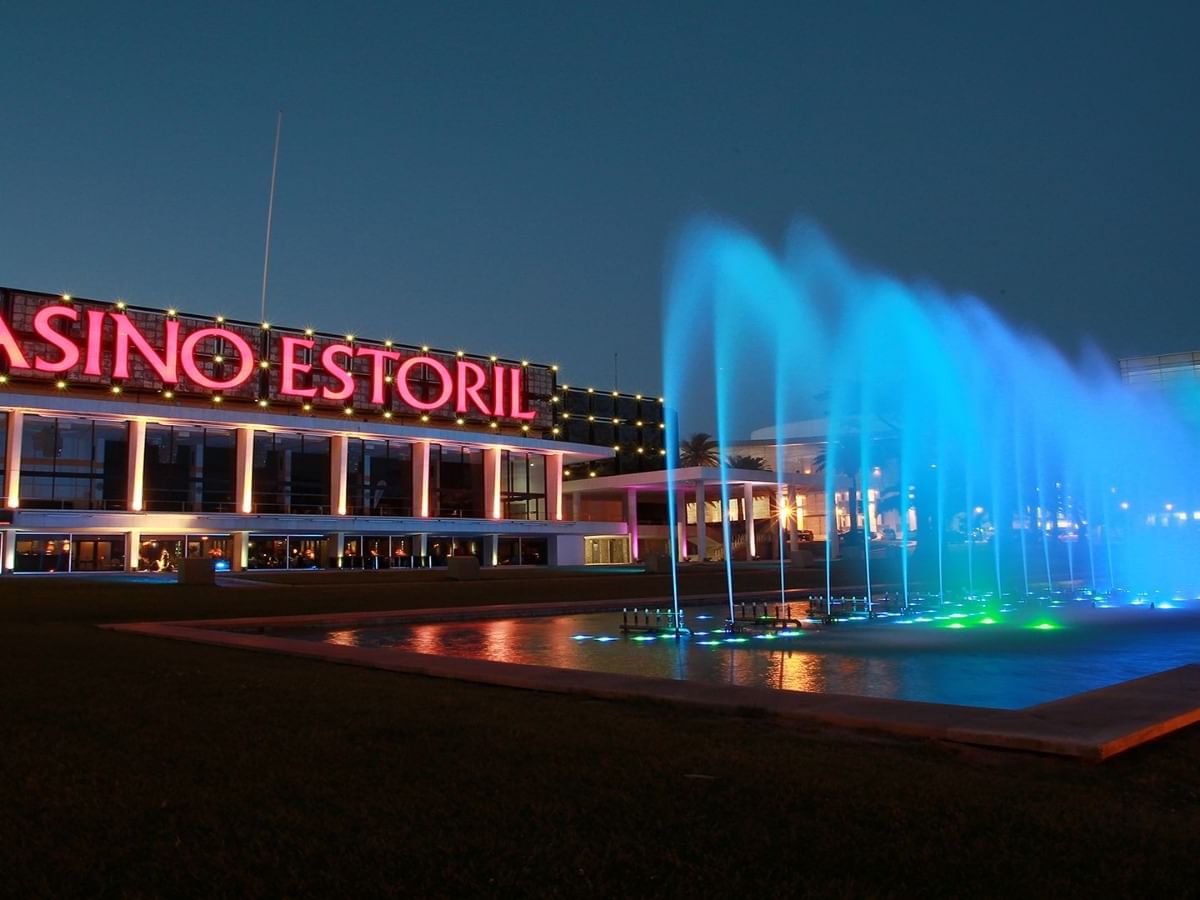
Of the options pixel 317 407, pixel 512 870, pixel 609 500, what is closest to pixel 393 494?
pixel 317 407

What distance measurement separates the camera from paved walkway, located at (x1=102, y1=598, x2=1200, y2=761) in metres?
7.83

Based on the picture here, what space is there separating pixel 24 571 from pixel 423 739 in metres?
53.3

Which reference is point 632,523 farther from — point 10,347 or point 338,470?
point 10,347

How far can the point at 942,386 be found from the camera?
131 ft

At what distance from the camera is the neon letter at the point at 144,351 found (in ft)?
195

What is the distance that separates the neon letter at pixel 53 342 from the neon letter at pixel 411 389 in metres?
20.9

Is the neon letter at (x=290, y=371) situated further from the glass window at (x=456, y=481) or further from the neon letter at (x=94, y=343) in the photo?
the neon letter at (x=94, y=343)

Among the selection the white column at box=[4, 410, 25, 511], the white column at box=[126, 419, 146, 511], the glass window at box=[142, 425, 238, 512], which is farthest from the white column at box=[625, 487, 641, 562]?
the white column at box=[4, 410, 25, 511]

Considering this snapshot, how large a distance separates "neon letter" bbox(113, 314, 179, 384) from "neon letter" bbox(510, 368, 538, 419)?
982 inches

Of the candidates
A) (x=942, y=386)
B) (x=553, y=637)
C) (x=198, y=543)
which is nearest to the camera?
(x=553, y=637)

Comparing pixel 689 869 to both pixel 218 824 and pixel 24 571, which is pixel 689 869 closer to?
pixel 218 824

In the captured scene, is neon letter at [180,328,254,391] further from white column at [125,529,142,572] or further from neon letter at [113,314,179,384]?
white column at [125,529,142,572]

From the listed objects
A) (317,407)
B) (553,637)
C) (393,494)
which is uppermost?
(317,407)

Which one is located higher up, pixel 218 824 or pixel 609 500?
pixel 609 500
